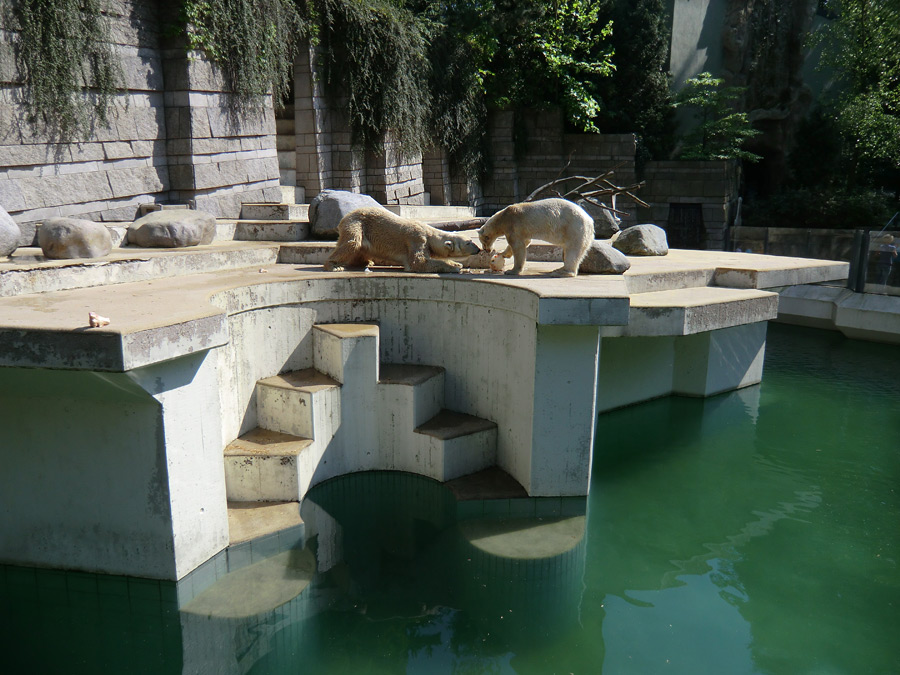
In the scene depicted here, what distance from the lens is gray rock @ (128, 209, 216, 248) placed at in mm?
6965

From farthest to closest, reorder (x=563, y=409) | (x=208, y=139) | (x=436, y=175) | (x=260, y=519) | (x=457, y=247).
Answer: (x=436, y=175) → (x=208, y=139) → (x=457, y=247) → (x=563, y=409) → (x=260, y=519)

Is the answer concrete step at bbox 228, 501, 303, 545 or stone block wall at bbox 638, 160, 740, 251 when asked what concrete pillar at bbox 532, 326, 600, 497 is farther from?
stone block wall at bbox 638, 160, 740, 251

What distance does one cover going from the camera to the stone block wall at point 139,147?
712 centimetres

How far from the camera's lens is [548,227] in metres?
5.82

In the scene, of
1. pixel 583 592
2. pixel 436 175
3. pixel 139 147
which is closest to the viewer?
pixel 583 592

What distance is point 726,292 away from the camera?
24.3ft

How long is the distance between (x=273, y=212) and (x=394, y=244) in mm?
2864

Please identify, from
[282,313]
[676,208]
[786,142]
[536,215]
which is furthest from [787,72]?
[282,313]

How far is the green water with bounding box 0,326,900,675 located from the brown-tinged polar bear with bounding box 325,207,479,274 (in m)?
1.78

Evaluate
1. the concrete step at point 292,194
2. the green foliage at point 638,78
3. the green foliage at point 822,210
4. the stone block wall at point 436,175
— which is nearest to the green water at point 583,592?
the concrete step at point 292,194

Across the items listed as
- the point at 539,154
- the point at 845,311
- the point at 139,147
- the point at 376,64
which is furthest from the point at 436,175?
the point at 845,311

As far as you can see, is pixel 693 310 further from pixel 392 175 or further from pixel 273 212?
pixel 392 175

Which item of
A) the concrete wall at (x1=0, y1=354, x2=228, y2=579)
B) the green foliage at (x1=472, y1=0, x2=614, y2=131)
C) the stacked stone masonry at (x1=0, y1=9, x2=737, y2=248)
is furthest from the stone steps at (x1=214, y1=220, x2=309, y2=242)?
the green foliage at (x1=472, y1=0, x2=614, y2=131)

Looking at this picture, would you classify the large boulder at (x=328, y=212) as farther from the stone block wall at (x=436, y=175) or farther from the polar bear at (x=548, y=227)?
→ the stone block wall at (x=436, y=175)
